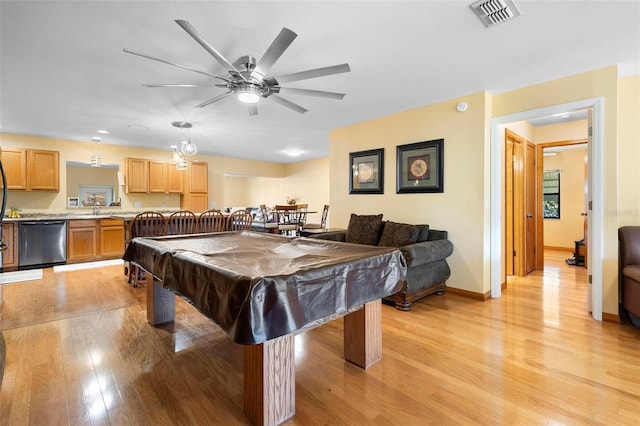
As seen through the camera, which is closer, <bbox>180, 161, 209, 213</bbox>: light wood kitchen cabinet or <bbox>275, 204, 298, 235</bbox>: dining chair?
<bbox>275, 204, 298, 235</bbox>: dining chair

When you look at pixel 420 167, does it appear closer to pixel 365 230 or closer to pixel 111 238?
pixel 365 230

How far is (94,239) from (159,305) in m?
4.10

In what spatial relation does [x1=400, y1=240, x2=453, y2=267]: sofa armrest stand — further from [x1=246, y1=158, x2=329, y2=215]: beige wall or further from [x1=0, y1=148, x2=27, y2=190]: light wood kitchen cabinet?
[x1=0, y1=148, x2=27, y2=190]: light wood kitchen cabinet

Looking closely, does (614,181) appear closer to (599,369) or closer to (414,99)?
(599,369)

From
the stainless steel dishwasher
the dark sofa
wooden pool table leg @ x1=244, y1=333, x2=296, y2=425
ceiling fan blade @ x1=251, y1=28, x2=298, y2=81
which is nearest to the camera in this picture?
wooden pool table leg @ x1=244, y1=333, x2=296, y2=425

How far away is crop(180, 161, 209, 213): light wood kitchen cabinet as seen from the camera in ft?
23.4

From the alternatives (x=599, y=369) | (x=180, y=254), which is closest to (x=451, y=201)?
(x=599, y=369)

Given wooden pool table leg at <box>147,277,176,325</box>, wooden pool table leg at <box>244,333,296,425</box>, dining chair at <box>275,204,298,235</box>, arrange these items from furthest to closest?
dining chair at <box>275,204,298,235</box> → wooden pool table leg at <box>147,277,176,325</box> → wooden pool table leg at <box>244,333,296,425</box>

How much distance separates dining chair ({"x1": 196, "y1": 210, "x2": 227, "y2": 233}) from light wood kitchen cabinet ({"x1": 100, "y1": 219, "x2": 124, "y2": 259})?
102 inches

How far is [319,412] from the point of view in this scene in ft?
5.35

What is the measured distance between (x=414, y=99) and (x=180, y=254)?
3284mm

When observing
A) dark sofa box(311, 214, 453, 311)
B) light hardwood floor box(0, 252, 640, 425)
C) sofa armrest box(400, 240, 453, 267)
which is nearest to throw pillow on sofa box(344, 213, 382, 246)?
dark sofa box(311, 214, 453, 311)

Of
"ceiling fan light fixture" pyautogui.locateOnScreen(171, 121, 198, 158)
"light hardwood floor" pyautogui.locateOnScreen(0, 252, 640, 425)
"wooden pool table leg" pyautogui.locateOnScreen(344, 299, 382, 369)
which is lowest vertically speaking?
"light hardwood floor" pyautogui.locateOnScreen(0, 252, 640, 425)

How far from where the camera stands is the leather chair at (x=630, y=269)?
261cm
